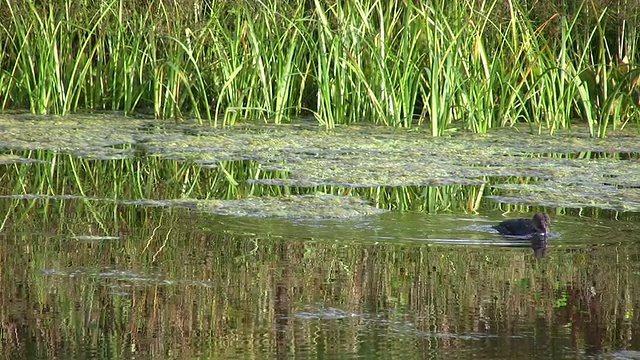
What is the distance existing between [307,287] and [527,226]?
3.72ft

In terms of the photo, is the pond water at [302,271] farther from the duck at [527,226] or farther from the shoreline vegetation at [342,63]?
the shoreline vegetation at [342,63]

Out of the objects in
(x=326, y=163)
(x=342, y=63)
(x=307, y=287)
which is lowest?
(x=307, y=287)

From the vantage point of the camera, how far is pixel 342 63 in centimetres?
723

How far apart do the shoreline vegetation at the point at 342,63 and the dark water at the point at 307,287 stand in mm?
2724

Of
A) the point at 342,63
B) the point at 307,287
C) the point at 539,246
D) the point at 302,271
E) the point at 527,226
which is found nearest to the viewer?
the point at 307,287

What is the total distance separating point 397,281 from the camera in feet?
10.7

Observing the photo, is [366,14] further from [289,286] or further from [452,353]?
[452,353]

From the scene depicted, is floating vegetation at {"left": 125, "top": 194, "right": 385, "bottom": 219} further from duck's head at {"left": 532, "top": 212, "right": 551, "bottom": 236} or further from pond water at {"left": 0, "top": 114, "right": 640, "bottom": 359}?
duck's head at {"left": 532, "top": 212, "right": 551, "bottom": 236}

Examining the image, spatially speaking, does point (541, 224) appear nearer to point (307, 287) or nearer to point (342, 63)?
point (307, 287)

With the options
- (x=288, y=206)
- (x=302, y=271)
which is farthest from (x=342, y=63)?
(x=302, y=271)

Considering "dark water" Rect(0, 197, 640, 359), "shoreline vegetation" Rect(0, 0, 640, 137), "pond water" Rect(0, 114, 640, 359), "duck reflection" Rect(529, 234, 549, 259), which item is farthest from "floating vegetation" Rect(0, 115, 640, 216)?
"duck reflection" Rect(529, 234, 549, 259)

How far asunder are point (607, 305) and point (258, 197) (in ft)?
6.34

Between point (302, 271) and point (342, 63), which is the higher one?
point (342, 63)

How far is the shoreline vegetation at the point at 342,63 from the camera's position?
23.0 ft
